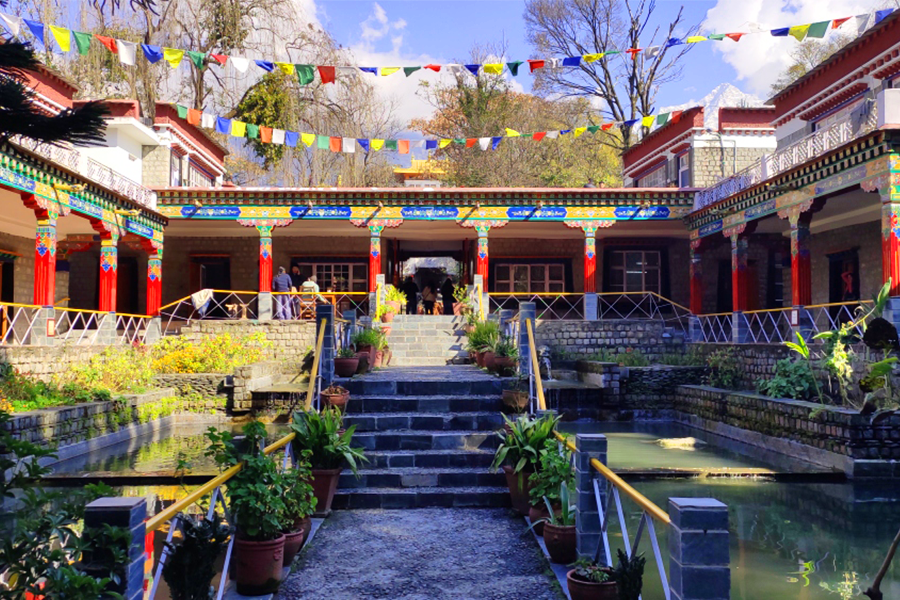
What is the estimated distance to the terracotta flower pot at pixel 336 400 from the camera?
831 centimetres

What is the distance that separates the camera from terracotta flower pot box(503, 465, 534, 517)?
20.9ft

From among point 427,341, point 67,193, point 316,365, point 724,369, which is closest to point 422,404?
point 316,365

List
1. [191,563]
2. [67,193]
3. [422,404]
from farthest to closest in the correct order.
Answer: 1. [67,193]
2. [422,404]
3. [191,563]

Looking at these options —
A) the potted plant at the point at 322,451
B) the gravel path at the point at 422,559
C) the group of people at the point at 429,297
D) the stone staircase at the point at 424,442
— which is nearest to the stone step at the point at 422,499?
the stone staircase at the point at 424,442

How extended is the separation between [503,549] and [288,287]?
14986 mm

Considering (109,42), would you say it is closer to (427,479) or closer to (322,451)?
(322,451)

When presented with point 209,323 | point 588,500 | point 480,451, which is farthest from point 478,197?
point 588,500

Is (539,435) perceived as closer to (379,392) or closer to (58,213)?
(379,392)

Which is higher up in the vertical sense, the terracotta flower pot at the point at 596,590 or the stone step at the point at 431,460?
the stone step at the point at 431,460

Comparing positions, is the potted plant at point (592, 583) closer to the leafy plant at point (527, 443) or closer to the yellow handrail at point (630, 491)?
the yellow handrail at point (630, 491)

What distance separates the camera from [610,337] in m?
19.0

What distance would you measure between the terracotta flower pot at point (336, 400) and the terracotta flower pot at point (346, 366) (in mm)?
1463

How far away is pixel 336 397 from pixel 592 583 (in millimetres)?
4637

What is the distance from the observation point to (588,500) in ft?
16.5
